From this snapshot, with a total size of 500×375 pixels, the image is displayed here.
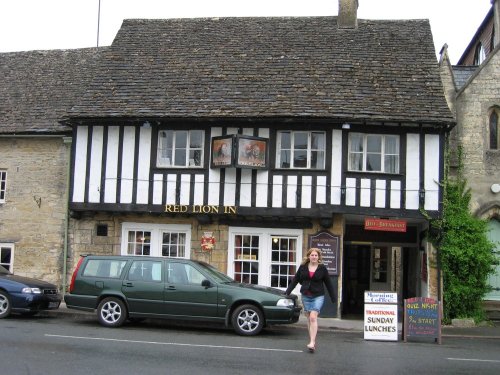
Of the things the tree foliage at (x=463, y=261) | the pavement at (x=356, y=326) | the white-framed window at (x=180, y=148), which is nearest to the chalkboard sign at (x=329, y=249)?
the pavement at (x=356, y=326)

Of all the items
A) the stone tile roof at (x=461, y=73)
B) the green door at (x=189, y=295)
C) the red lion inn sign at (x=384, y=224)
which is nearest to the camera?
the green door at (x=189, y=295)

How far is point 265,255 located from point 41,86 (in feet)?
31.6

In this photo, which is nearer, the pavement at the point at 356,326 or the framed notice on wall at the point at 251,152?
the pavement at the point at 356,326

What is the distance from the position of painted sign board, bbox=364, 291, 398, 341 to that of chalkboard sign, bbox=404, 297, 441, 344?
0.25 metres

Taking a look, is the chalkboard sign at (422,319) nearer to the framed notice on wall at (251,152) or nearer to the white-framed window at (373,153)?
the white-framed window at (373,153)

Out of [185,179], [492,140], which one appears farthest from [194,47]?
[492,140]

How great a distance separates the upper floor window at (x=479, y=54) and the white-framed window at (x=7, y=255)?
19171mm

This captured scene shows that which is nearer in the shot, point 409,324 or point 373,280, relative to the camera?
point 409,324

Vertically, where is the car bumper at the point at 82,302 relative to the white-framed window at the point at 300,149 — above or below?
below

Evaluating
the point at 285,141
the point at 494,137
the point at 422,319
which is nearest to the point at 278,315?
the point at 422,319

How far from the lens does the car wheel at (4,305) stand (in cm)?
1342

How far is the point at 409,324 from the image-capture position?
40.2 feet

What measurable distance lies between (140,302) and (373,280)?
33.4 feet

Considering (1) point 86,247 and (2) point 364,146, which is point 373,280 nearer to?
(2) point 364,146
